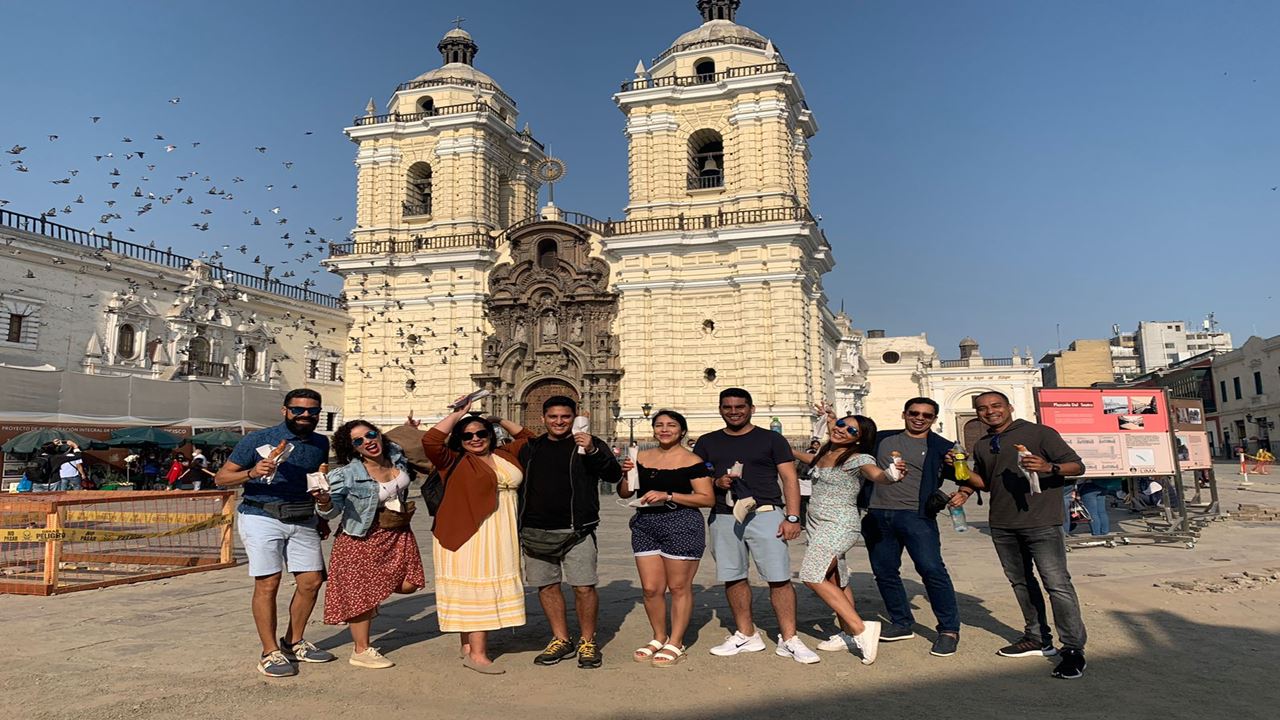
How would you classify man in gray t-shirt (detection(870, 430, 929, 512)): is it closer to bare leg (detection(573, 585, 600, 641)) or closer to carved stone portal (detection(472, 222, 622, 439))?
bare leg (detection(573, 585, 600, 641))

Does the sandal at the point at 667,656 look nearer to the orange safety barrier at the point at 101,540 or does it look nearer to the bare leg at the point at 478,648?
the bare leg at the point at 478,648

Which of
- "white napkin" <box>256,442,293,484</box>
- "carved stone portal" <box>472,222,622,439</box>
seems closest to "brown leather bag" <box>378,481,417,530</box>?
"white napkin" <box>256,442,293,484</box>

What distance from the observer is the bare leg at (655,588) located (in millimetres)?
A: 4930

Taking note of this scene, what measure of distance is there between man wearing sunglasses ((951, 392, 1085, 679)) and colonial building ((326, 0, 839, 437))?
19769mm

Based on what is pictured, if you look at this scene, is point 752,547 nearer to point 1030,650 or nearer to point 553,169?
point 1030,650

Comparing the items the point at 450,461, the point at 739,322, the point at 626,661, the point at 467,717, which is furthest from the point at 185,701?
the point at 739,322

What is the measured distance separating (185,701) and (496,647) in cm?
184

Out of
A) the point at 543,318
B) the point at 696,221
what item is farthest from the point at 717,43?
the point at 543,318

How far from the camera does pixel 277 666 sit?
4609 millimetres

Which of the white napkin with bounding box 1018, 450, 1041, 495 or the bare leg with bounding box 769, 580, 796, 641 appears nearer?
the white napkin with bounding box 1018, 450, 1041, 495

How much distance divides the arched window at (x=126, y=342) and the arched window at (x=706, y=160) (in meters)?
19.8

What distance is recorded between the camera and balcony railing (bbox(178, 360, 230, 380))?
28094 mm

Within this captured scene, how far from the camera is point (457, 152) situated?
29.6m

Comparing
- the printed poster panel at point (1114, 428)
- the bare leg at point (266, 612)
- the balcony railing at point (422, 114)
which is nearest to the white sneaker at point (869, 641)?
the bare leg at point (266, 612)
